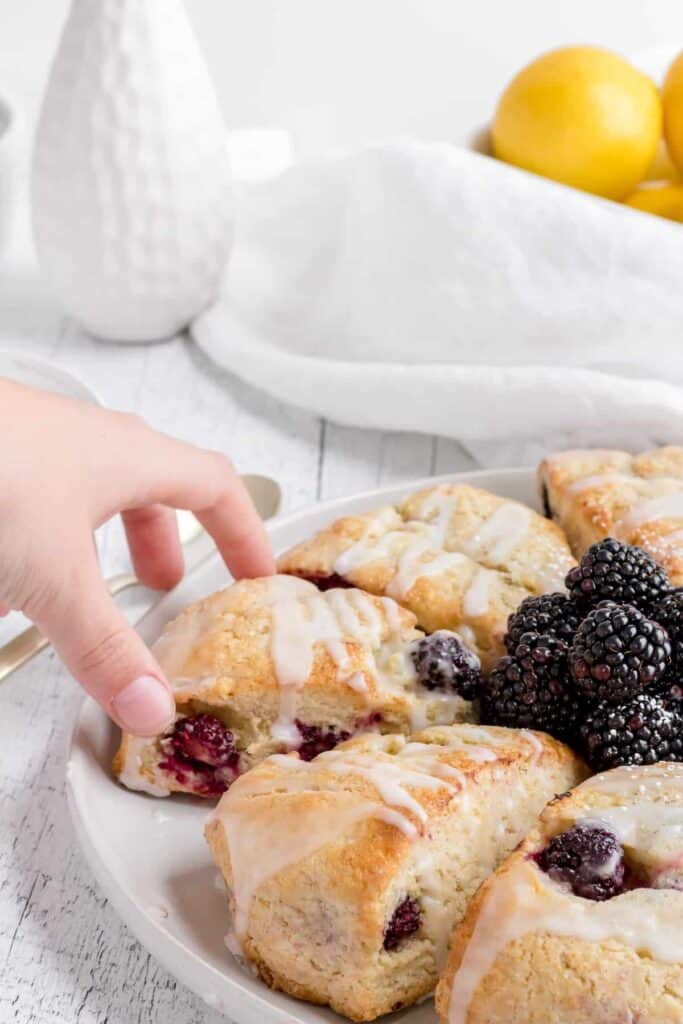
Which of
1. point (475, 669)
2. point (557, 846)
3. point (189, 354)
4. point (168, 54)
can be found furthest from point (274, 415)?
point (557, 846)

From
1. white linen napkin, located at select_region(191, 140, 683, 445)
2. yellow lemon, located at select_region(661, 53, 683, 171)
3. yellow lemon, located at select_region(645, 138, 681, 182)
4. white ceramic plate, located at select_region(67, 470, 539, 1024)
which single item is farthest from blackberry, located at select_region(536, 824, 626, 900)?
yellow lemon, located at select_region(645, 138, 681, 182)

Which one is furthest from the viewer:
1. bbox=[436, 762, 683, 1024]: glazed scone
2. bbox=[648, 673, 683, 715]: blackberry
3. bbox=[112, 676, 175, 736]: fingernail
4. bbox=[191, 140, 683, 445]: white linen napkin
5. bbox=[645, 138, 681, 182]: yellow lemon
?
bbox=[645, 138, 681, 182]: yellow lemon

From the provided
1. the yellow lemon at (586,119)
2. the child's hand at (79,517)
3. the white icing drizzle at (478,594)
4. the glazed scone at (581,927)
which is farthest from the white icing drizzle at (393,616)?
the yellow lemon at (586,119)

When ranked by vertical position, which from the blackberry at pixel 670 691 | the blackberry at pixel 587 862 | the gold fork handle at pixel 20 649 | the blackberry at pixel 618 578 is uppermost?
the blackberry at pixel 618 578

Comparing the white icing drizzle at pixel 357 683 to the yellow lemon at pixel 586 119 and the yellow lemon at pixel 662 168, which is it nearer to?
the yellow lemon at pixel 586 119

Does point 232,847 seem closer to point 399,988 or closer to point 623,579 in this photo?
point 399,988

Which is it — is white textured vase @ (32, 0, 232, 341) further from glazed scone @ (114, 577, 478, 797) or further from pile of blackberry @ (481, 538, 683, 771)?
pile of blackberry @ (481, 538, 683, 771)
